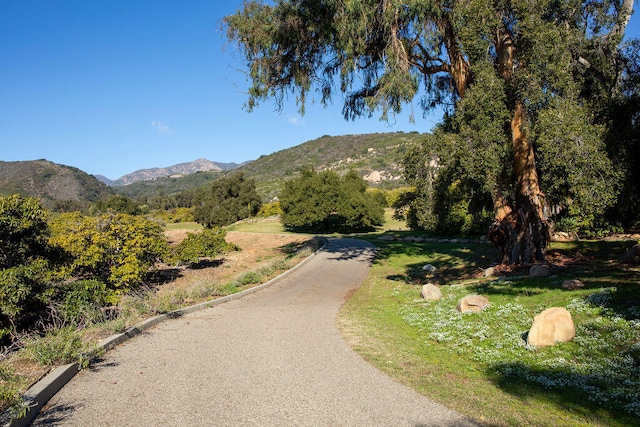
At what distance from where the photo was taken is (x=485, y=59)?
40.4 ft

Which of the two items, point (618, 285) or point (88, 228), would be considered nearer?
point (618, 285)

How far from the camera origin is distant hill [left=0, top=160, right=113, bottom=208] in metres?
119

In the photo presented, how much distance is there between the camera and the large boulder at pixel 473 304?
866 centimetres

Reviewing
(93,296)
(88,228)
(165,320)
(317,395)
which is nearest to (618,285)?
(317,395)

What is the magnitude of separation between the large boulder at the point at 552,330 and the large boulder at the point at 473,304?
2.09 m

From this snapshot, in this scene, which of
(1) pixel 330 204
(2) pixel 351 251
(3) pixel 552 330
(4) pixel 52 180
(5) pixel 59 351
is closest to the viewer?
(5) pixel 59 351

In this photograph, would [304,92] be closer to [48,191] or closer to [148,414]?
[148,414]

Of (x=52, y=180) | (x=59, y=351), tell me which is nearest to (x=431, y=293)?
(x=59, y=351)

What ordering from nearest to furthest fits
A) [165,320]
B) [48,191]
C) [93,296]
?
[165,320]
[93,296]
[48,191]

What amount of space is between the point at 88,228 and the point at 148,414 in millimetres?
12602

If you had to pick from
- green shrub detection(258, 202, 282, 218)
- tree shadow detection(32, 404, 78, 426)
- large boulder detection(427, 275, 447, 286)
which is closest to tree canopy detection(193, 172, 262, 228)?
green shrub detection(258, 202, 282, 218)

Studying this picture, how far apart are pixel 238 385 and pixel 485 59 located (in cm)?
1190

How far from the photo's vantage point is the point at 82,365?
18.7 feet

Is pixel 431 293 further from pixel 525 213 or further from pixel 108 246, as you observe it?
pixel 108 246
